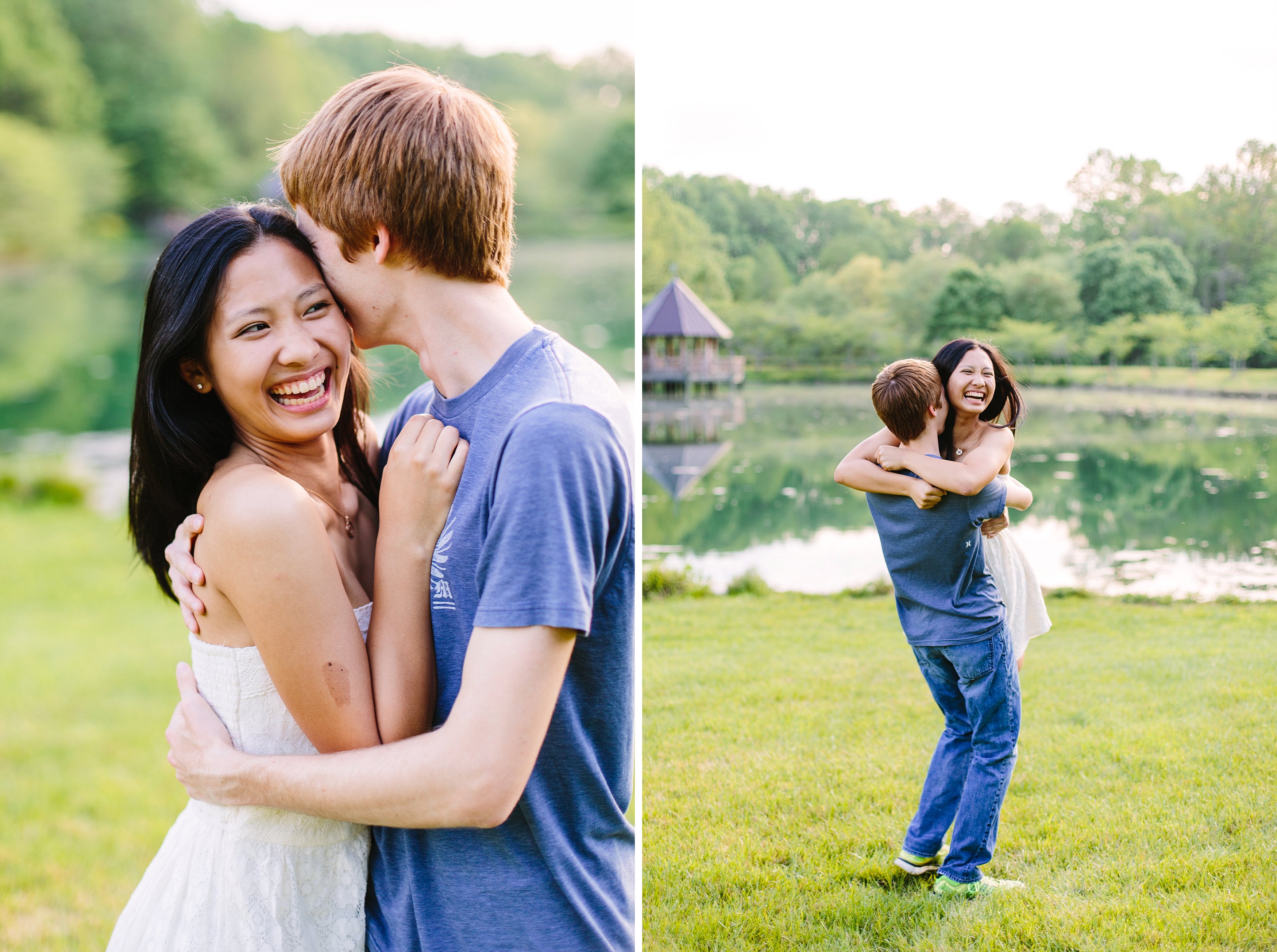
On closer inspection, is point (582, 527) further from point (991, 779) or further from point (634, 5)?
point (634, 5)

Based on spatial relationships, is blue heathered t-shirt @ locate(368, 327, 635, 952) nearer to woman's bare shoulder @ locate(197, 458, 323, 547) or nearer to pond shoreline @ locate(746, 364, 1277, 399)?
woman's bare shoulder @ locate(197, 458, 323, 547)

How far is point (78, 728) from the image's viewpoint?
275 inches

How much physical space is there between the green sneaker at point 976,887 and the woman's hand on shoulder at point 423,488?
5.47 ft

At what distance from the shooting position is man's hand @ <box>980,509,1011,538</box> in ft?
7.38

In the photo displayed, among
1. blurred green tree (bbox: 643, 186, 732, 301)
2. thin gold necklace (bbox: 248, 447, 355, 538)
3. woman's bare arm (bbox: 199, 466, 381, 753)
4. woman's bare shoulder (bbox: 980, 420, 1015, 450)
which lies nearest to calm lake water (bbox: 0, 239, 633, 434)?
blurred green tree (bbox: 643, 186, 732, 301)

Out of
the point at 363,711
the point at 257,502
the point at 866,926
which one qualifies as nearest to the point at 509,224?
the point at 257,502

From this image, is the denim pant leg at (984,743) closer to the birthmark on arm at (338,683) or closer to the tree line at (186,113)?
the birthmark on arm at (338,683)

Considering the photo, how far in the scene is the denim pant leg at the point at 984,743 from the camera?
226cm

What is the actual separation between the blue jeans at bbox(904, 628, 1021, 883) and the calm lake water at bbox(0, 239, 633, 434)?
1520 centimetres

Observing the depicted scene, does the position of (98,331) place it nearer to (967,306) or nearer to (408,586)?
(967,306)

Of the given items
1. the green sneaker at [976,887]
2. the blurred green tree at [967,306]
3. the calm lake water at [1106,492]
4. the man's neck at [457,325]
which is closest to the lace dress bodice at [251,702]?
the man's neck at [457,325]

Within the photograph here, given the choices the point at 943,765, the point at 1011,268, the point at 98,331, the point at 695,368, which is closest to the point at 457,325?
the point at 943,765

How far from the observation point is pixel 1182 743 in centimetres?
240

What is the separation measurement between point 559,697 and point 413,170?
0.80m
